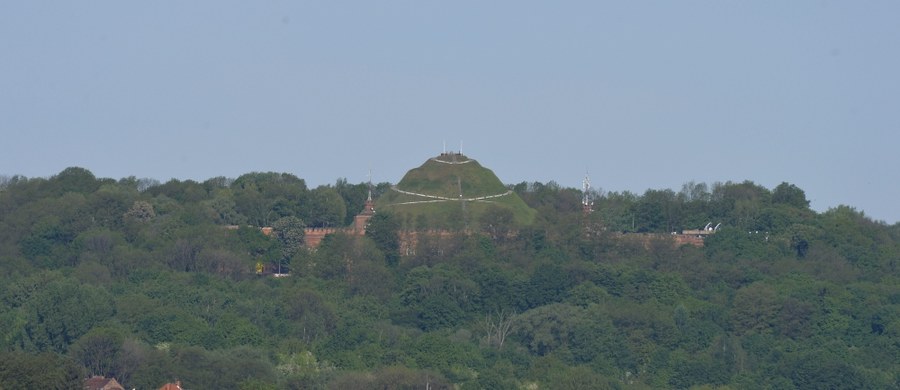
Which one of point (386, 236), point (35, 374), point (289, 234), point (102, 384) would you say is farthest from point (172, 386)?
point (289, 234)

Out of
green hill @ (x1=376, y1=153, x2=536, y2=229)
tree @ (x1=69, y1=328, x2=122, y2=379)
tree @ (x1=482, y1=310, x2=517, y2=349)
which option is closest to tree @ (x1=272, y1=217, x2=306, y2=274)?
green hill @ (x1=376, y1=153, x2=536, y2=229)

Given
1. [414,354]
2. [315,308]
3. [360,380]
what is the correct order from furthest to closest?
[315,308]
[414,354]
[360,380]

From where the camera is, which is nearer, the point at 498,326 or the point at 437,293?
the point at 498,326

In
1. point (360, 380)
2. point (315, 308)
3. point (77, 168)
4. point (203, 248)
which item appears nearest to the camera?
point (360, 380)

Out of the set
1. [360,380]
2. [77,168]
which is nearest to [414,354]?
[360,380]

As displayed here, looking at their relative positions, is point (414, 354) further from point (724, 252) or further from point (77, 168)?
point (77, 168)

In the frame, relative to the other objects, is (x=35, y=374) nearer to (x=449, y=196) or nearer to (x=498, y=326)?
(x=498, y=326)

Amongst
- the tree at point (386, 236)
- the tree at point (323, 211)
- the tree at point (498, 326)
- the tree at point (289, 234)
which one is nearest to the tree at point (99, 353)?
the tree at point (498, 326)

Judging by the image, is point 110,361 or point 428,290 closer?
point 110,361
